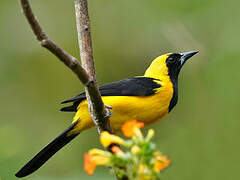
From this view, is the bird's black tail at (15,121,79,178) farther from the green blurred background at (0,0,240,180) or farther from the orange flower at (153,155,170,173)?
the orange flower at (153,155,170,173)

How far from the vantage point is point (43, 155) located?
3529 mm

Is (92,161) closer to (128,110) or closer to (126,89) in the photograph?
(128,110)

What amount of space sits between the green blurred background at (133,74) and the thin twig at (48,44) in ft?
3.02

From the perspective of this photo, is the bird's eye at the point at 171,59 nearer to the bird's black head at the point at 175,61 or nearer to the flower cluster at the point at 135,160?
the bird's black head at the point at 175,61

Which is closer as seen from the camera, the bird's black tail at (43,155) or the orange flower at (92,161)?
the orange flower at (92,161)

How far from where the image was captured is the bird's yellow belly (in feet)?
12.3

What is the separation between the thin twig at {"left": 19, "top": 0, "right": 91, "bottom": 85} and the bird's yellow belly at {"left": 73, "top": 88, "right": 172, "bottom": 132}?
60.2 inches

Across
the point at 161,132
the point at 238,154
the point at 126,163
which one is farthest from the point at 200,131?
the point at 126,163

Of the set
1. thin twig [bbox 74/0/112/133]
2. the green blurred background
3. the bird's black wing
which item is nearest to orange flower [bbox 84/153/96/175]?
thin twig [bbox 74/0/112/133]

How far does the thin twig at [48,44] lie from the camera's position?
1677 mm

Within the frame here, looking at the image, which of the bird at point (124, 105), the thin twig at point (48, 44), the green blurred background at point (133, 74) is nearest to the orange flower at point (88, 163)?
the thin twig at point (48, 44)

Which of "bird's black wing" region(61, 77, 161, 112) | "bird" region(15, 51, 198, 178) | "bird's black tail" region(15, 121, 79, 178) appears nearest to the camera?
"bird's black tail" region(15, 121, 79, 178)

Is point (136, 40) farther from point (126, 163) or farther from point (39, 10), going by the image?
point (126, 163)

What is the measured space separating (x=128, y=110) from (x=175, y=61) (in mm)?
1256
